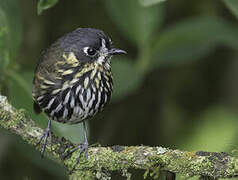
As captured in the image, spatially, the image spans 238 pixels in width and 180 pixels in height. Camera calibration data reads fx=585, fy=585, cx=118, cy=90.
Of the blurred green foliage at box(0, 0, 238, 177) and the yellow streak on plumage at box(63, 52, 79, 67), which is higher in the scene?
the blurred green foliage at box(0, 0, 238, 177)

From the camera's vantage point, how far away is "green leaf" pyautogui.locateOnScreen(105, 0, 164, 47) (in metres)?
4.68

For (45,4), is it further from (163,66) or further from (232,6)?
(163,66)

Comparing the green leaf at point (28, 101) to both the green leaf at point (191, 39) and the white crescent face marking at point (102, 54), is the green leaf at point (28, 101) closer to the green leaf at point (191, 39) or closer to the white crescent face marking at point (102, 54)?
the white crescent face marking at point (102, 54)

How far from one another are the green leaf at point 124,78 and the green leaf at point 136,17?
220 millimetres

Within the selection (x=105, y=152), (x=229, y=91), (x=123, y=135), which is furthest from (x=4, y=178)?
(x=105, y=152)

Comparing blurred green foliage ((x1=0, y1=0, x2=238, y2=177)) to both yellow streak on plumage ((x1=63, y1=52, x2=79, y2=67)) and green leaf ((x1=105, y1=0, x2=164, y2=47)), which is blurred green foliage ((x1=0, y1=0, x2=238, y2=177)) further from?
yellow streak on plumage ((x1=63, y1=52, x2=79, y2=67))

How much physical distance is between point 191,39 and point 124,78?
0.68 metres

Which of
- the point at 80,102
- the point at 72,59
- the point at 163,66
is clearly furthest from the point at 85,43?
the point at 163,66

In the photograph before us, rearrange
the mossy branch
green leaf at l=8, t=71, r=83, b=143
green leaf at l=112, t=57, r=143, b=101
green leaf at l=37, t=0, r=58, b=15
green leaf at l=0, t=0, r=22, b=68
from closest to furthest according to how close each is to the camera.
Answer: the mossy branch, green leaf at l=37, t=0, r=58, b=15, green leaf at l=8, t=71, r=83, b=143, green leaf at l=0, t=0, r=22, b=68, green leaf at l=112, t=57, r=143, b=101

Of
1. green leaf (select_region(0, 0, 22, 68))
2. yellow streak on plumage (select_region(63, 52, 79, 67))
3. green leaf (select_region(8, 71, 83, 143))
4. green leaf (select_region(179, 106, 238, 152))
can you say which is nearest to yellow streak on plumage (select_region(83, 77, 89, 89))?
yellow streak on plumage (select_region(63, 52, 79, 67))

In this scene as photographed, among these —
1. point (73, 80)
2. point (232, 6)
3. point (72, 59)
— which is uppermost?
point (232, 6)

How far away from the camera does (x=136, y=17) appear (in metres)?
4.73

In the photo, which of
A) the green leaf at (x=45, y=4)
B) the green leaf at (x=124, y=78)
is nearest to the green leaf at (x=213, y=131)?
the green leaf at (x=124, y=78)

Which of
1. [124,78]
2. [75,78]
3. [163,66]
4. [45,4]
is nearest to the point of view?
[45,4]
